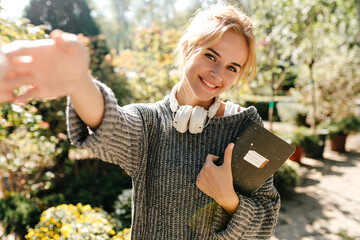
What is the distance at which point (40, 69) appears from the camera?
53 cm

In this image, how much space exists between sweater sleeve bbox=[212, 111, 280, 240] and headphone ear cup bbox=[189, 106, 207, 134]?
0.25m

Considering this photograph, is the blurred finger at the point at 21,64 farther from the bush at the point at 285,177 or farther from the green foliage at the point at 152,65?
the bush at the point at 285,177

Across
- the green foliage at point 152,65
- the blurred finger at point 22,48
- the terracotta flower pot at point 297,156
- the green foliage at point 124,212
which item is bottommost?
the green foliage at point 124,212

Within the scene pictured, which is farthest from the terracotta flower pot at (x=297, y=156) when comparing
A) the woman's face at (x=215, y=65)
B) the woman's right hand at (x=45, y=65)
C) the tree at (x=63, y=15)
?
the tree at (x=63, y=15)

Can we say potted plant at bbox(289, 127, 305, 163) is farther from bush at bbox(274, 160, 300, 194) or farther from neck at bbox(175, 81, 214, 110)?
neck at bbox(175, 81, 214, 110)

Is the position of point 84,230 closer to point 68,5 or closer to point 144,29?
point 144,29

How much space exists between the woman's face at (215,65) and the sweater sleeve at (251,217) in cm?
25

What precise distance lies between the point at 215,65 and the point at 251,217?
69cm

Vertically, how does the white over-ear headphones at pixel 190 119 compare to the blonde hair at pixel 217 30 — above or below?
below

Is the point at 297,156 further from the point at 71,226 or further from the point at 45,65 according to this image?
the point at 45,65

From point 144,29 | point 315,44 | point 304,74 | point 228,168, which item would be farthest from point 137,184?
point 304,74

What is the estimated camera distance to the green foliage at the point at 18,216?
3127 millimetres

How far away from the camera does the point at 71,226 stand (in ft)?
7.39

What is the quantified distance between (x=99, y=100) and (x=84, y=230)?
1.86 meters
